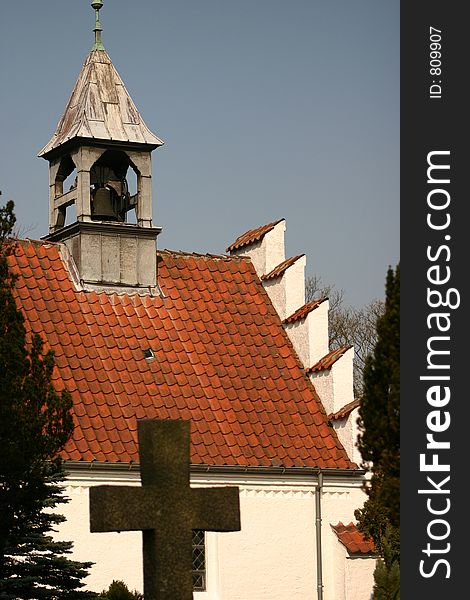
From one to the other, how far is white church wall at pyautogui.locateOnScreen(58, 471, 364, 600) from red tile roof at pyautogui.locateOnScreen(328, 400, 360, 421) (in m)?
1.16

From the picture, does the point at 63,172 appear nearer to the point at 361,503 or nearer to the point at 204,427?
the point at 204,427

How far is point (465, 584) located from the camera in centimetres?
1427

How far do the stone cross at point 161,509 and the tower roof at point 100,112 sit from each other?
14.9 meters

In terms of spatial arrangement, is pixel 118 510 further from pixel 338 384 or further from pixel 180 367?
pixel 338 384

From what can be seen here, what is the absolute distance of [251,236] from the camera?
26.8m

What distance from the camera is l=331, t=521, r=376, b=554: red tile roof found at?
23.2 metres

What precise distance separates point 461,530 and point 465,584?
54cm

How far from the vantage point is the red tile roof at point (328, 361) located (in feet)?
80.5

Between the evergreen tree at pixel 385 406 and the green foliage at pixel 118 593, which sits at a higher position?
the evergreen tree at pixel 385 406

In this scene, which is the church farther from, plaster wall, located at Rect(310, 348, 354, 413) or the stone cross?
the stone cross

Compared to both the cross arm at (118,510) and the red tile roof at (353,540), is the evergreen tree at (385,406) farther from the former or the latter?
the cross arm at (118,510)

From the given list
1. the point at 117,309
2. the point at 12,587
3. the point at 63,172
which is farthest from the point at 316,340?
the point at 12,587

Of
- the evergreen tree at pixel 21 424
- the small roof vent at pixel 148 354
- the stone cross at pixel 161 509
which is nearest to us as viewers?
the stone cross at pixel 161 509

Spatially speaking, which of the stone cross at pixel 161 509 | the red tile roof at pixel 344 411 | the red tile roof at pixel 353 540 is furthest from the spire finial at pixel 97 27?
the stone cross at pixel 161 509
